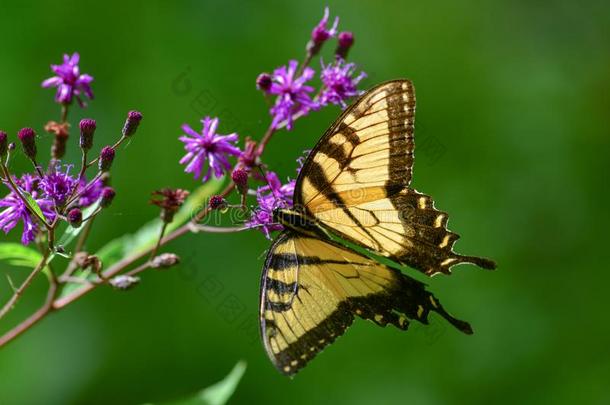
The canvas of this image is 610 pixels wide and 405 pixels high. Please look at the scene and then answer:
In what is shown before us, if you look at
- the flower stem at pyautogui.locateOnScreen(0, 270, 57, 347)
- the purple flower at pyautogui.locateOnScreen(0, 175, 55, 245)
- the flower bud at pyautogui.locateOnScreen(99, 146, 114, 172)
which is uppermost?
the flower bud at pyautogui.locateOnScreen(99, 146, 114, 172)

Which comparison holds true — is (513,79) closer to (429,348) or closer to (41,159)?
(429,348)

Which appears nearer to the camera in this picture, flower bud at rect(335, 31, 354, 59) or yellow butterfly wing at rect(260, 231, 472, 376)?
yellow butterfly wing at rect(260, 231, 472, 376)

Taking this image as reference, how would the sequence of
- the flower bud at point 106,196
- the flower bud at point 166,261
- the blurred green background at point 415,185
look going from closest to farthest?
the flower bud at point 106,196 < the flower bud at point 166,261 < the blurred green background at point 415,185

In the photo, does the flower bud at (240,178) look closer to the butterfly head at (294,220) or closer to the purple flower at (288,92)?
the butterfly head at (294,220)

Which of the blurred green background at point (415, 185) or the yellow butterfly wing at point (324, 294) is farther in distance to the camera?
the blurred green background at point (415, 185)

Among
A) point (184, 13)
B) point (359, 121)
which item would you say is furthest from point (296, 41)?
point (359, 121)

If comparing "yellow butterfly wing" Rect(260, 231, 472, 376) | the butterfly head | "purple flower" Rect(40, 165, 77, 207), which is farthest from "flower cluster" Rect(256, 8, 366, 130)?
"purple flower" Rect(40, 165, 77, 207)

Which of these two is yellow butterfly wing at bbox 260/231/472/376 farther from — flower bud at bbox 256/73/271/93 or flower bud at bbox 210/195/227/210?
flower bud at bbox 256/73/271/93

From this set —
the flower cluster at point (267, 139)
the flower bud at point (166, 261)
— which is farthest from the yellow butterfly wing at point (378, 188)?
the flower bud at point (166, 261)
